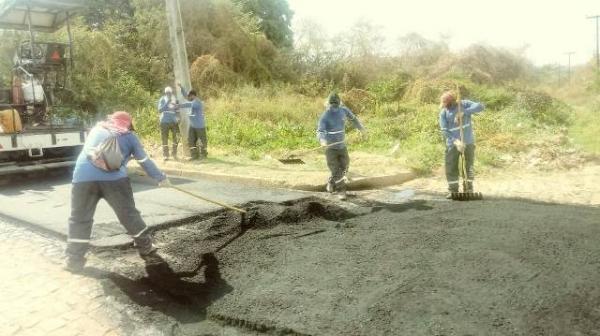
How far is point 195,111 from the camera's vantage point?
32.8 ft

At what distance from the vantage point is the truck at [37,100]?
27.5 feet

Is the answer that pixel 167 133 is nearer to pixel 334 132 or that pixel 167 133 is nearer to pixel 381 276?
pixel 334 132

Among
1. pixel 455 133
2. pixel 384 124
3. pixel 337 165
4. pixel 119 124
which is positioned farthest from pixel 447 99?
pixel 384 124

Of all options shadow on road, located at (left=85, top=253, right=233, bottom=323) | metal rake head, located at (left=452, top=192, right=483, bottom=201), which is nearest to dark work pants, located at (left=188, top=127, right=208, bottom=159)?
metal rake head, located at (left=452, top=192, right=483, bottom=201)

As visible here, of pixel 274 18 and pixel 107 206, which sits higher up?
pixel 274 18

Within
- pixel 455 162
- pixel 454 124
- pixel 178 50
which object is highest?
pixel 178 50

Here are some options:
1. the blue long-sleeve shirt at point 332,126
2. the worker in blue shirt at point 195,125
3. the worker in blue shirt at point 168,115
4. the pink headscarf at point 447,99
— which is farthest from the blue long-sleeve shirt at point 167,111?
the pink headscarf at point 447,99

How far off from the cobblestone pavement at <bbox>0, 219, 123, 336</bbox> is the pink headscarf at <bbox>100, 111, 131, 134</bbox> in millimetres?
1425

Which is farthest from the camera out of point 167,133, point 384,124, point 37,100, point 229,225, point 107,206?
point 384,124

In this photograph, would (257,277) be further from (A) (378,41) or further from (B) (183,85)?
(A) (378,41)

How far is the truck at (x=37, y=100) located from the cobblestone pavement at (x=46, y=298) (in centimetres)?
381

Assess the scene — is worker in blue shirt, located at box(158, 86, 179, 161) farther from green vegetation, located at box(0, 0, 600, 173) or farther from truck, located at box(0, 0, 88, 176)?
truck, located at box(0, 0, 88, 176)

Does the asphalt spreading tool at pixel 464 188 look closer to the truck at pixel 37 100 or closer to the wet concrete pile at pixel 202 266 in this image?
the wet concrete pile at pixel 202 266

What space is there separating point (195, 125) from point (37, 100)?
303 centimetres
